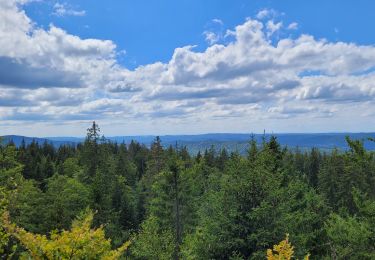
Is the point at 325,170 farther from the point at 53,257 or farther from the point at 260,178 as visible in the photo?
the point at 53,257

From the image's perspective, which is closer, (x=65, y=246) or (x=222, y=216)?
(x=65, y=246)

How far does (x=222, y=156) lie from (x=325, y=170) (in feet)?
119

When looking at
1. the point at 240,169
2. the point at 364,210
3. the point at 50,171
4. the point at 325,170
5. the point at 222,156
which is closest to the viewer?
the point at 364,210

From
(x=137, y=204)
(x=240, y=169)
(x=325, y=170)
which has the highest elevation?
(x=240, y=169)

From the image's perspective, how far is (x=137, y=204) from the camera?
62906mm

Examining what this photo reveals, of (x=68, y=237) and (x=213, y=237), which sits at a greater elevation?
(x=68, y=237)

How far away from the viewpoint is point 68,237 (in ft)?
29.3

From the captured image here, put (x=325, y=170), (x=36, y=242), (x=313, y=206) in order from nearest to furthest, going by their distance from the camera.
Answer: (x=36, y=242) → (x=313, y=206) → (x=325, y=170)

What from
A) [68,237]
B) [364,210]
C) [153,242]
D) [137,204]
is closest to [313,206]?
[364,210]

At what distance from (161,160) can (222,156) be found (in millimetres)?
35927

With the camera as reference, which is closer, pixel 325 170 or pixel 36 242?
pixel 36 242

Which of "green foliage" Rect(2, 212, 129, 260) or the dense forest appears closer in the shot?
"green foliage" Rect(2, 212, 129, 260)

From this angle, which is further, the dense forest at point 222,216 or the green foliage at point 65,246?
the dense forest at point 222,216

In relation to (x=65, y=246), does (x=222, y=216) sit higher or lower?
lower
